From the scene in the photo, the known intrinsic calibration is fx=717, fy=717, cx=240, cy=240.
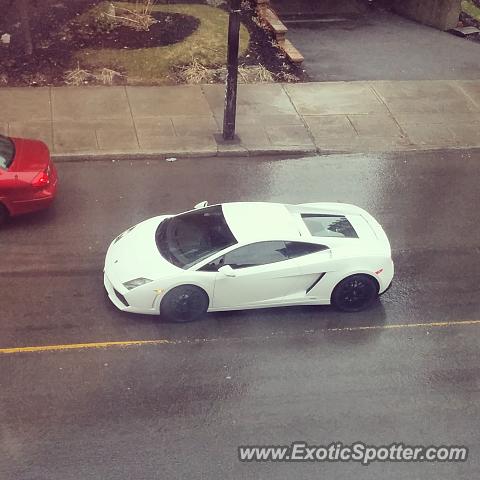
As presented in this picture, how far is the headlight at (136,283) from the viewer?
398 inches

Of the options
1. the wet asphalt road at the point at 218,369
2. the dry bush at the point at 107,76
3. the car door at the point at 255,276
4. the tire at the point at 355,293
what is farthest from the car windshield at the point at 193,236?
the dry bush at the point at 107,76

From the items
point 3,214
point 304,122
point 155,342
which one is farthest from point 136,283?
point 304,122

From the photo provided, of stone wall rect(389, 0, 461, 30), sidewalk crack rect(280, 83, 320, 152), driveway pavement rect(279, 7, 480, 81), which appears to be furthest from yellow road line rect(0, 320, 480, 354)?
stone wall rect(389, 0, 461, 30)

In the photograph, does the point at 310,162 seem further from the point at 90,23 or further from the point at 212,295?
the point at 90,23

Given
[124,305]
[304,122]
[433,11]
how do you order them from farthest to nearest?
1. [433,11]
2. [304,122]
3. [124,305]

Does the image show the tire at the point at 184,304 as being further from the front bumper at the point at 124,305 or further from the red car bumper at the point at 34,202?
the red car bumper at the point at 34,202

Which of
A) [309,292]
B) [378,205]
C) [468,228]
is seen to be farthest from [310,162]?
[309,292]

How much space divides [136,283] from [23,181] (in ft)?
11.1

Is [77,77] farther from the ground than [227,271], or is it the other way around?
[227,271]

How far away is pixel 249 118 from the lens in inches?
659

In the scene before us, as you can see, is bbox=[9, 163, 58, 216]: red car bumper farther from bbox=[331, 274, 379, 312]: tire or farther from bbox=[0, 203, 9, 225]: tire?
bbox=[331, 274, 379, 312]: tire

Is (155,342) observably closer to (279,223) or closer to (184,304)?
(184,304)

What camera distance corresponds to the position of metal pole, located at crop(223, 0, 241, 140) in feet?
46.9

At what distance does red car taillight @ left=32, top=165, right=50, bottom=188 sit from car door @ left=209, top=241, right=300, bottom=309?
3.99 m
